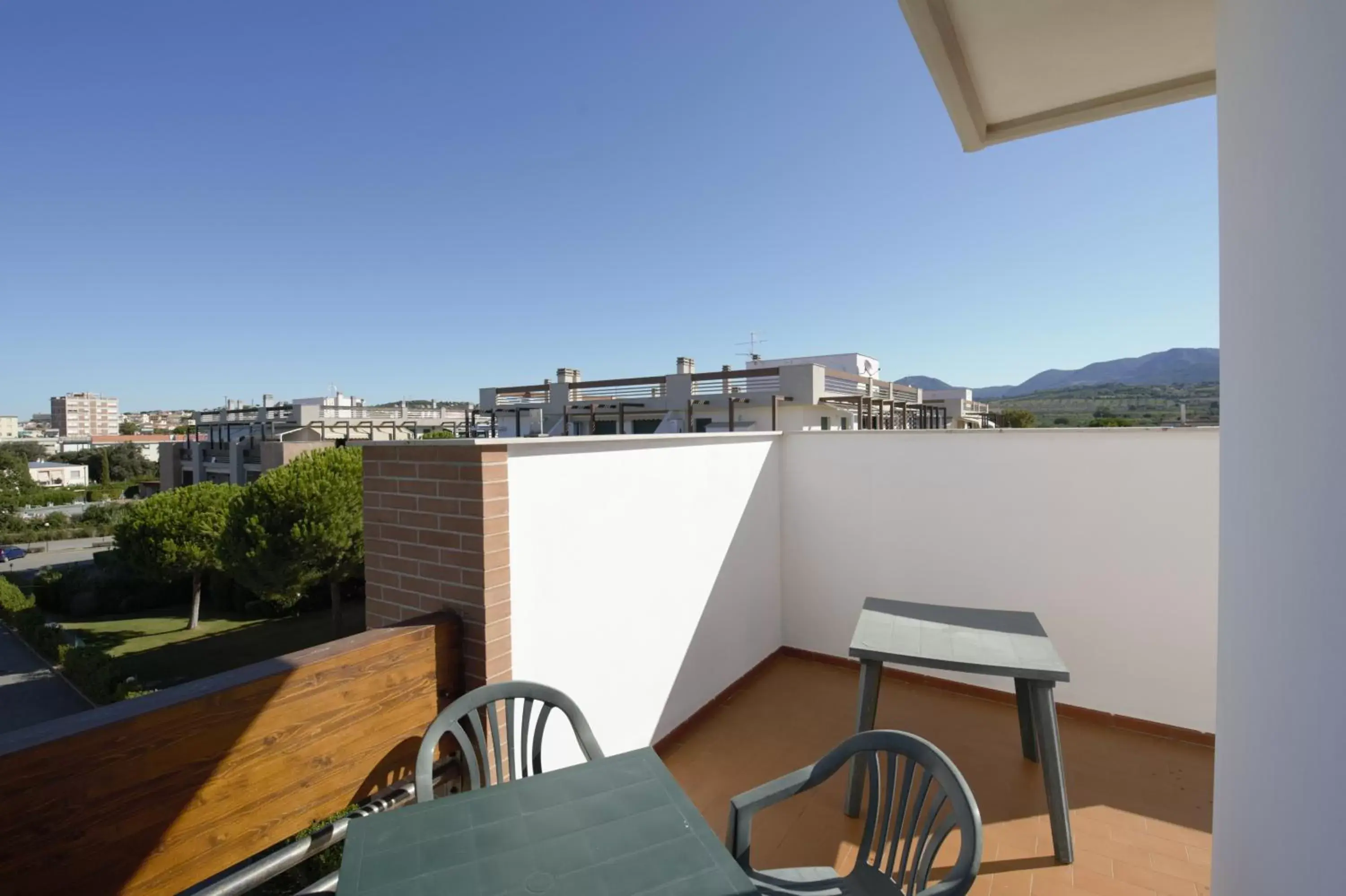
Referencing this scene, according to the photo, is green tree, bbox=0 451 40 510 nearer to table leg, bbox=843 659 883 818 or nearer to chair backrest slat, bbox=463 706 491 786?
chair backrest slat, bbox=463 706 491 786

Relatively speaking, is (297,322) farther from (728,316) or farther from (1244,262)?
(1244,262)

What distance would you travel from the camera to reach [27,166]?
38.2 ft

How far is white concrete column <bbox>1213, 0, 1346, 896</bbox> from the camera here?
82 cm

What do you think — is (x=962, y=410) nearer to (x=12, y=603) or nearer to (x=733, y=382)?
(x=733, y=382)

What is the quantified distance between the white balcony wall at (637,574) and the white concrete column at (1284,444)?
86.0 inches

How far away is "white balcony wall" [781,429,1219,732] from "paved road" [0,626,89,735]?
15836 millimetres

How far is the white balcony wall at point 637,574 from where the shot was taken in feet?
7.99

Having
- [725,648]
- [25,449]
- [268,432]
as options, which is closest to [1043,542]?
[725,648]

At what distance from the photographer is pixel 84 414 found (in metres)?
98.8

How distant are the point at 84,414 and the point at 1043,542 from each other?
472 feet

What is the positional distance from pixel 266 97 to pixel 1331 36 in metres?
13.5

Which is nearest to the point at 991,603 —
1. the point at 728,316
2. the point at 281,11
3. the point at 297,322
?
the point at 281,11

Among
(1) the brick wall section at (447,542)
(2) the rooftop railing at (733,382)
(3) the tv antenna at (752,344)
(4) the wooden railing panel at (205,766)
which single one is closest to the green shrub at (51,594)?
(2) the rooftop railing at (733,382)

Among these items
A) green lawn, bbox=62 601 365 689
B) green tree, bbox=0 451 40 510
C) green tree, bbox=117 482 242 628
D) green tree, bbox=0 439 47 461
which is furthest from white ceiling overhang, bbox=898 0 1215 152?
green tree, bbox=0 439 47 461
